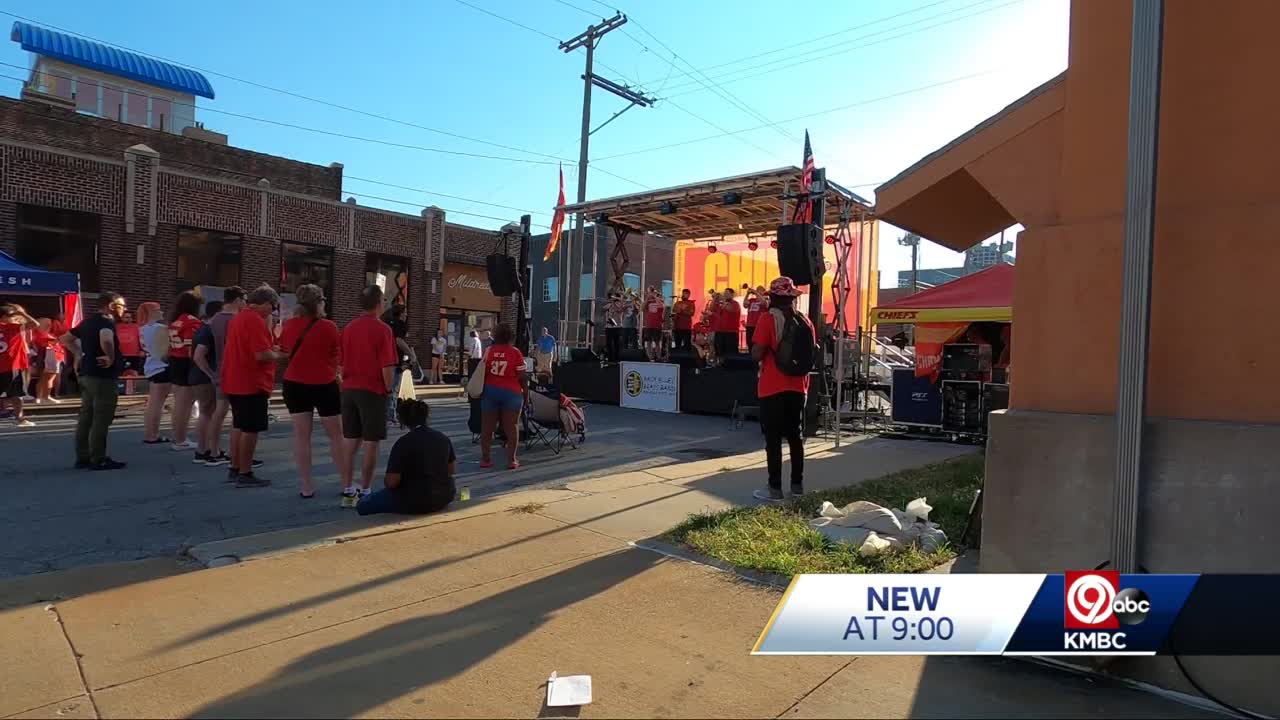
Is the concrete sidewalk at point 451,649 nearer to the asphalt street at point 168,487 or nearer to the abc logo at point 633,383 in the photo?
the asphalt street at point 168,487

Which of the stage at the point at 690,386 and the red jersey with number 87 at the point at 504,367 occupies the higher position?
the red jersey with number 87 at the point at 504,367

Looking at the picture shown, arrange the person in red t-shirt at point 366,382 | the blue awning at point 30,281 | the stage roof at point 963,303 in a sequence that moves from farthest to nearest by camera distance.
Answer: the blue awning at point 30,281 → the stage roof at point 963,303 → the person in red t-shirt at point 366,382

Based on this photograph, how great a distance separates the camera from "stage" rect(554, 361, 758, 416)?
14.4m

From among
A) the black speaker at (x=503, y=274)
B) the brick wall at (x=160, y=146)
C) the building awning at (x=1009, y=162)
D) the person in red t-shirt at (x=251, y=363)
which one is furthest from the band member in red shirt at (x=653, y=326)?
the brick wall at (x=160, y=146)

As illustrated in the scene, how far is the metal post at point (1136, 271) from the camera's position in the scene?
296cm

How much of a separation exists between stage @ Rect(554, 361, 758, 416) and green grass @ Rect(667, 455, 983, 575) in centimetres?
722

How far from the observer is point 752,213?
1712cm

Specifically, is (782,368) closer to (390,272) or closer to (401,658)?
(401,658)

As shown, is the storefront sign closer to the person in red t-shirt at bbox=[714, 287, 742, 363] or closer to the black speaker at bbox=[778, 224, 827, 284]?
the person in red t-shirt at bbox=[714, 287, 742, 363]

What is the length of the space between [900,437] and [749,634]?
30.7 feet

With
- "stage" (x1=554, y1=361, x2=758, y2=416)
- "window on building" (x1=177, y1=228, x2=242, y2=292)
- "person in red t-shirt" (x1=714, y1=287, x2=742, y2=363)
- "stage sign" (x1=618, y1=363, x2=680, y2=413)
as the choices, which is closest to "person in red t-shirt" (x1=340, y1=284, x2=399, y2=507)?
"stage" (x1=554, y1=361, x2=758, y2=416)

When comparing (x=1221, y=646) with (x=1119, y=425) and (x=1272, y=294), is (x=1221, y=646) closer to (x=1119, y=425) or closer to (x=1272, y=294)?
(x=1119, y=425)

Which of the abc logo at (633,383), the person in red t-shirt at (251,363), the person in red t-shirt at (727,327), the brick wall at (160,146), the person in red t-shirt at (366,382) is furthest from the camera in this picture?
the brick wall at (160,146)

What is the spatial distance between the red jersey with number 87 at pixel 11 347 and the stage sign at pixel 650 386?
10741mm
